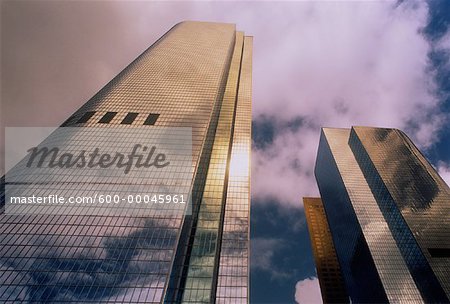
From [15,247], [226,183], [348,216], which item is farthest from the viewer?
[348,216]

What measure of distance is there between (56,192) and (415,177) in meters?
174

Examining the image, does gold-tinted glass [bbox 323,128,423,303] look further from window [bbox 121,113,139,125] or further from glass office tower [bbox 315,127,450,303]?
window [bbox 121,113,139,125]

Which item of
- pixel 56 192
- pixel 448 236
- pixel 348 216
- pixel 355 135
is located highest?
pixel 355 135

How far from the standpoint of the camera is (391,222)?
159m

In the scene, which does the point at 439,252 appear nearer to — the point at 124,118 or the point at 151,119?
the point at 151,119

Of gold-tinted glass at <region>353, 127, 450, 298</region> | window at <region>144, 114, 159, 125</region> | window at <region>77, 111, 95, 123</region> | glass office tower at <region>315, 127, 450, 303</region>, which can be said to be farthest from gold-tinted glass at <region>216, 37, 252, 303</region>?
gold-tinted glass at <region>353, 127, 450, 298</region>

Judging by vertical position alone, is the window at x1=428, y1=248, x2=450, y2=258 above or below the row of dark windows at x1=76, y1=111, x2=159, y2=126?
below

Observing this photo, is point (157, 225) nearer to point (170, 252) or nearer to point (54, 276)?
point (170, 252)

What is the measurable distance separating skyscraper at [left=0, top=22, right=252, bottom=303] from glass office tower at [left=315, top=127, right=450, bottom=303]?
94.7 meters

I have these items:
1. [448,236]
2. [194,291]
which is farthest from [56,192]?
[448,236]

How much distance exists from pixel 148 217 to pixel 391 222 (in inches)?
5682

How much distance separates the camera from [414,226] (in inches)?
5669

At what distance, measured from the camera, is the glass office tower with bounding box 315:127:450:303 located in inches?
5300

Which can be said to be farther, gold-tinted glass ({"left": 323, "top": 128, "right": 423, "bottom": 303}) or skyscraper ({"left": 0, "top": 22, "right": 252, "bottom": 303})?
gold-tinted glass ({"left": 323, "top": 128, "right": 423, "bottom": 303})
